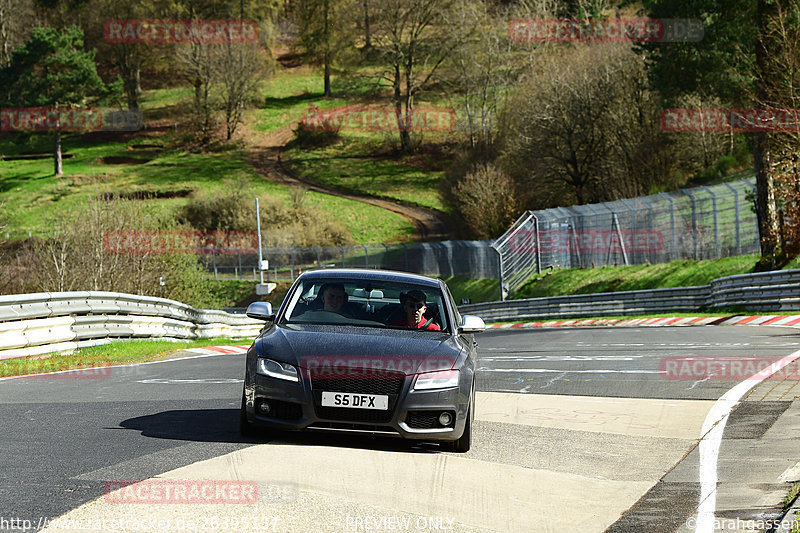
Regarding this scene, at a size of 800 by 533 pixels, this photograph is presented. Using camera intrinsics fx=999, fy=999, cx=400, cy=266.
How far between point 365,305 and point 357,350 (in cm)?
117

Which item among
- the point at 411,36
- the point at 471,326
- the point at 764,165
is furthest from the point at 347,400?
the point at 411,36

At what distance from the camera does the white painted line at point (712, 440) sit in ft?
19.8

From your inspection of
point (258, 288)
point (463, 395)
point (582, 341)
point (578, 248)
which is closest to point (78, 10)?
point (258, 288)

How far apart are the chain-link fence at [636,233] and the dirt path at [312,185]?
27210 mm

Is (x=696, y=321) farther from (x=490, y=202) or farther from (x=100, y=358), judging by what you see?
(x=490, y=202)

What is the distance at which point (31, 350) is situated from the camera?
16.8m

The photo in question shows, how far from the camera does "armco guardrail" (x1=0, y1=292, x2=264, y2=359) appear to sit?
1642cm

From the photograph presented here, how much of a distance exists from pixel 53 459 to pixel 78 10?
112402mm

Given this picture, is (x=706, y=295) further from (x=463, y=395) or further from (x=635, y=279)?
(x=463, y=395)

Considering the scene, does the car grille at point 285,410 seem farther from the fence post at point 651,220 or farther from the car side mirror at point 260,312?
the fence post at point 651,220

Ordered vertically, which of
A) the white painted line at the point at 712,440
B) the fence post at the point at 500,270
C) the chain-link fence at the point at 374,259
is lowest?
the chain-link fence at the point at 374,259

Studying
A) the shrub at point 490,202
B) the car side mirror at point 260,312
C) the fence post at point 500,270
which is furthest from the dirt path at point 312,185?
the car side mirror at point 260,312

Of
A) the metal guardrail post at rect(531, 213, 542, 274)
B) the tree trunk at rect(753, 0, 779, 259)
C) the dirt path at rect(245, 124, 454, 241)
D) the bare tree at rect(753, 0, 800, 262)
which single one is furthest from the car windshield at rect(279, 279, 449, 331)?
the dirt path at rect(245, 124, 454, 241)

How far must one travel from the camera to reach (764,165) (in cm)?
3058
